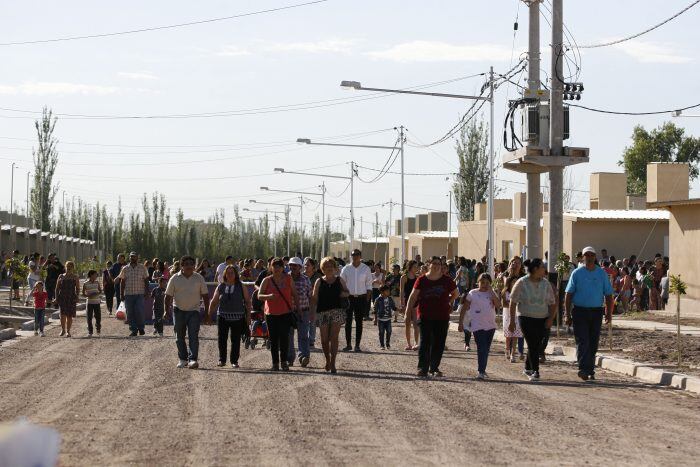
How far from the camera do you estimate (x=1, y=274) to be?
6006 cm

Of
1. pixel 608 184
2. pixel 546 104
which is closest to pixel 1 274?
pixel 608 184

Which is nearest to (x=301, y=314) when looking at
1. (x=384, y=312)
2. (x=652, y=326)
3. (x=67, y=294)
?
(x=384, y=312)

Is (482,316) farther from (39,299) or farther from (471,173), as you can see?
(471,173)

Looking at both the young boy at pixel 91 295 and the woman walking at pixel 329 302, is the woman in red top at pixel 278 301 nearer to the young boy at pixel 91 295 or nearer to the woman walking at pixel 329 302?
the woman walking at pixel 329 302

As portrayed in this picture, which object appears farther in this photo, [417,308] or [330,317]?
[417,308]

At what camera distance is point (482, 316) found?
18516 mm

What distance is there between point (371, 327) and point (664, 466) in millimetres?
23632

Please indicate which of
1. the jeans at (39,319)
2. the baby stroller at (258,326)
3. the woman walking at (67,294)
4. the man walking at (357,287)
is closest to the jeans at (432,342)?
the baby stroller at (258,326)

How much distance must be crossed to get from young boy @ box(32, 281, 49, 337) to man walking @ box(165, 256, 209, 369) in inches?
339

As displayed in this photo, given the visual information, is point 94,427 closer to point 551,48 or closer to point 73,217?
point 551,48

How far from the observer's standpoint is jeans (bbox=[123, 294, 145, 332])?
2689cm

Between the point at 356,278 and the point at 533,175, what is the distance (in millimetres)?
6105

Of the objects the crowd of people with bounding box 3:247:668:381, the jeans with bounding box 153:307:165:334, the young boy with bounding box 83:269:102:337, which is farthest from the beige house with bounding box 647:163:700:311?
the young boy with bounding box 83:269:102:337

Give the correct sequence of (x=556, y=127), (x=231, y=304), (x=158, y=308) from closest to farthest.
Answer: (x=231, y=304)
(x=556, y=127)
(x=158, y=308)
